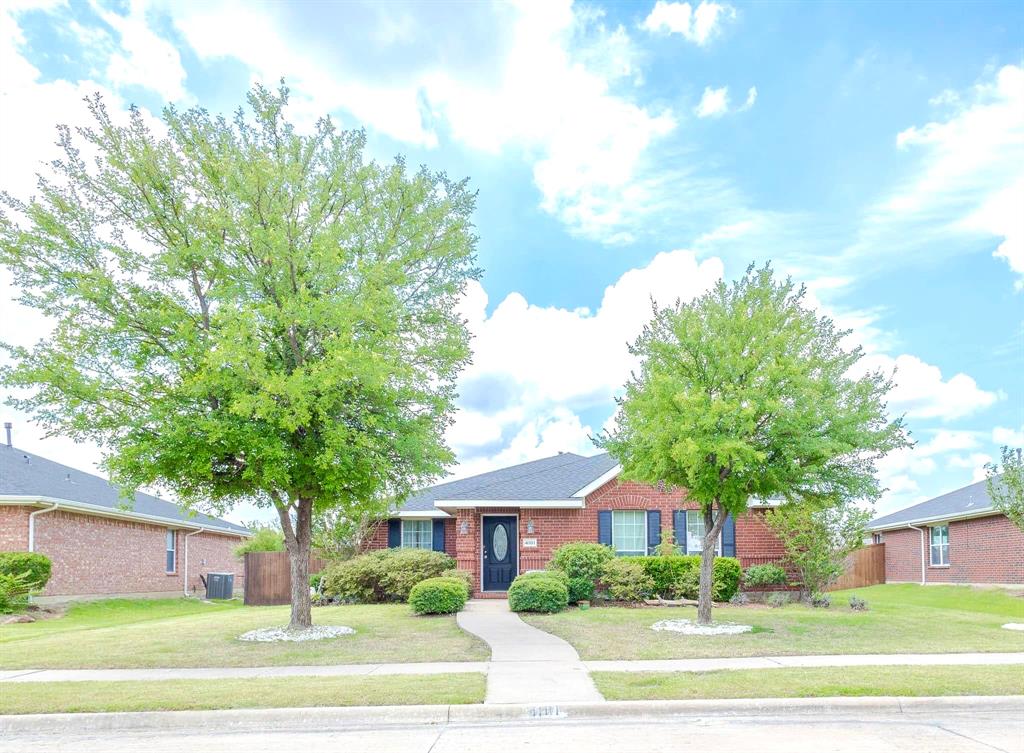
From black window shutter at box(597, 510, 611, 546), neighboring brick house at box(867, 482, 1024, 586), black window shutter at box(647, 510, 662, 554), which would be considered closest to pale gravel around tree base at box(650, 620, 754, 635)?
black window shutter at box(597, 510, 611, 546)

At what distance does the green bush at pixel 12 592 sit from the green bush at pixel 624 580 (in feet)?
48.3

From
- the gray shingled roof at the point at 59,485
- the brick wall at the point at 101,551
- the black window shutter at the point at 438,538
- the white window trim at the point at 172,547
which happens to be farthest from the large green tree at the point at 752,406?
the white window trim at the point at 172,547

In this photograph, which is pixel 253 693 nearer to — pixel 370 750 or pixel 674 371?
pixel 370 750

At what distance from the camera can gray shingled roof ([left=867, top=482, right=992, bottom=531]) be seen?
3219 cm

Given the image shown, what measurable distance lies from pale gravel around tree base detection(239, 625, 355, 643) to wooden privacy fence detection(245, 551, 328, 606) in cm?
1150

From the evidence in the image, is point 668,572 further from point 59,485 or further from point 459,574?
point 59,485

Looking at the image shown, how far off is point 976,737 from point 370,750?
5623 millimetres

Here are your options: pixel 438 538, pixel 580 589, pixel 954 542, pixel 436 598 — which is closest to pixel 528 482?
pixel 438 538

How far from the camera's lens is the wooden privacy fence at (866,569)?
Result: 121 ft

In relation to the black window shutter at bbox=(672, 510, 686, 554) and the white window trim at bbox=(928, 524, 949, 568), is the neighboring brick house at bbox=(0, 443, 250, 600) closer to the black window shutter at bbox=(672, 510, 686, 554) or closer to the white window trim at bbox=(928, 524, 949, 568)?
the black window shutter at bbox=(672, 510, 686, 554)

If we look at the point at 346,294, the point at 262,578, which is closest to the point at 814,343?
the point at 346,294

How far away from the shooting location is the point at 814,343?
1662 cm

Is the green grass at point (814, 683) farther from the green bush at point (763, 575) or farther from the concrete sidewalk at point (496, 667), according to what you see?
the green bush at point (763, 575)

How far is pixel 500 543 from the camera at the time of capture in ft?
82.2
